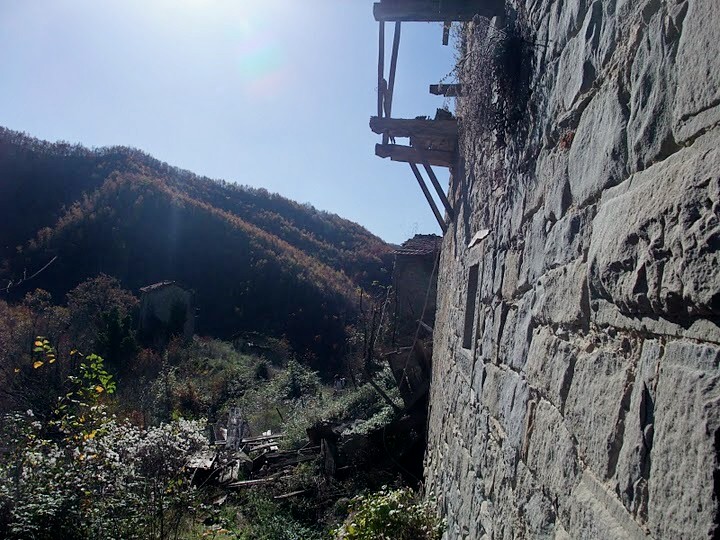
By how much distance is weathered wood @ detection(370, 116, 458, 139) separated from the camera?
501cm

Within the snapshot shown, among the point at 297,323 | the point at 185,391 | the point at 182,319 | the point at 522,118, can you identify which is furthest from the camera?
the point at 297,323

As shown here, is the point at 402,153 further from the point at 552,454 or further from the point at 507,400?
the point at 552,454

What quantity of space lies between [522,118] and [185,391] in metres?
15.2

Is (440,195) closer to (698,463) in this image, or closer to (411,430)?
(411,430)

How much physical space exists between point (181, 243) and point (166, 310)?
988cm

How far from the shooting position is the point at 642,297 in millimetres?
1156

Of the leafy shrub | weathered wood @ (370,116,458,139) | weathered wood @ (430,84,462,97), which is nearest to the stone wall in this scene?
the leafy shrub

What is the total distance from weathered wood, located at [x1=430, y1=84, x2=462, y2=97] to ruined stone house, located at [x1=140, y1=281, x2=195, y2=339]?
22.1 metres

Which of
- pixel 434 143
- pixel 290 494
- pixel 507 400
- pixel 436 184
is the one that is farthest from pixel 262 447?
pixel 507 400

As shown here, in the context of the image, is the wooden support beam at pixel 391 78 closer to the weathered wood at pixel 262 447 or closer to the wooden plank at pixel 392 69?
the wooden plank at pixel 392 69

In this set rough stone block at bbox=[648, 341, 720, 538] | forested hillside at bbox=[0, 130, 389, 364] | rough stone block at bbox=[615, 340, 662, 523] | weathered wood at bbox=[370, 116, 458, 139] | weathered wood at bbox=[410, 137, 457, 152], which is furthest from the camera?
forested hillside at bbox=[0, 130, 389, 364]

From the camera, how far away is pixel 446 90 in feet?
17.1

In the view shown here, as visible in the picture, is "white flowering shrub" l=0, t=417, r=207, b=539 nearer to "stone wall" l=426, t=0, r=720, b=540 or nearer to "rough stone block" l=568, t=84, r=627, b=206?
"stone wall" l=426, t=0, r=720, b=540

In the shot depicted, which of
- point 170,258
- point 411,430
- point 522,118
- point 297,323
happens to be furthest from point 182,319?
point 522,118
